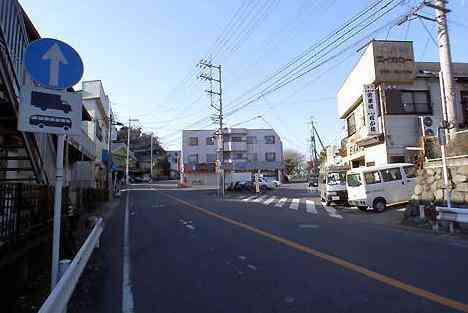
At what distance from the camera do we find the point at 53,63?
502 centimetres

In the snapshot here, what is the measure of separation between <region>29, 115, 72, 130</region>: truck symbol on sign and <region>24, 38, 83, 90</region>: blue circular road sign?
0.44m

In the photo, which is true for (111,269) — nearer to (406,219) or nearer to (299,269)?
(299,269)

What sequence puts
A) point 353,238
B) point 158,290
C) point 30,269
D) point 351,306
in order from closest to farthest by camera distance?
point 351,306 < point 158,290 < point 30,269 < point 353,238

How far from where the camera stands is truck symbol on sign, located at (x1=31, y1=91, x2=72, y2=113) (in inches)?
185

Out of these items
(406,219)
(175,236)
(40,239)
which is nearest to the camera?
(40,239)

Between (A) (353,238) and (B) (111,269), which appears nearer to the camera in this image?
(B) (111,269)

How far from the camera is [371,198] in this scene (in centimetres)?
1762

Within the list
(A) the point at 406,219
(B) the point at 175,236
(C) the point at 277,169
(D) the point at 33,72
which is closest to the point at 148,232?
(B) the point at 175,236

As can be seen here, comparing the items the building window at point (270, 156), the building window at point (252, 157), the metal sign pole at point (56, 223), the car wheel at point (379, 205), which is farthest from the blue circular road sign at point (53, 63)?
the building window at point (270, 156)

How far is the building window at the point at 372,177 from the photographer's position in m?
17.8

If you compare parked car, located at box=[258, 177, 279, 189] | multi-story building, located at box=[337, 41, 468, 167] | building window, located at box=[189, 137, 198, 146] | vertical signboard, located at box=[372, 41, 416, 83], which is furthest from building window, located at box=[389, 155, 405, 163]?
building window, located at box=[189, 137, 198, 146]

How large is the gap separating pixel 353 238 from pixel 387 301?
5157mm

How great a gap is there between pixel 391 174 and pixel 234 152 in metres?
57.6

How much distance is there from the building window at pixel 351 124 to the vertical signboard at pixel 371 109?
5.67m
